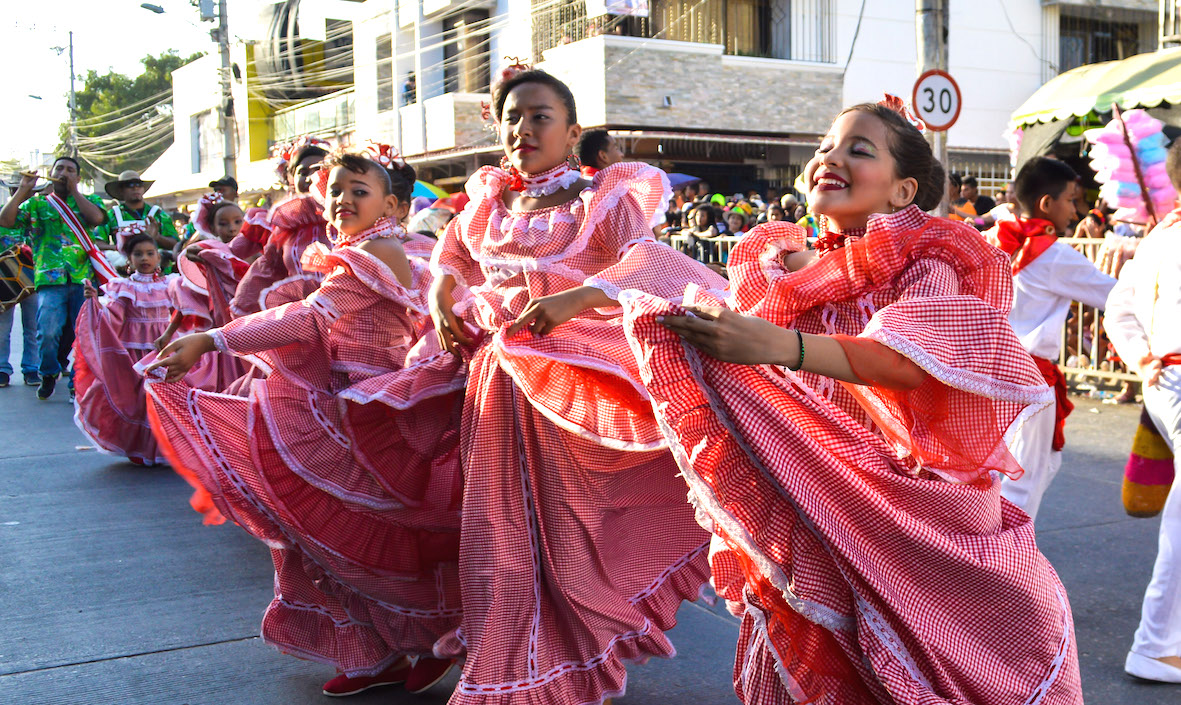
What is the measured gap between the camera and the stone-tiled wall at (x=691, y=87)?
67.4 ft

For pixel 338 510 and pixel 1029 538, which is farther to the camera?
pixel 338 510

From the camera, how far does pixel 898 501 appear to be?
2.23 metres

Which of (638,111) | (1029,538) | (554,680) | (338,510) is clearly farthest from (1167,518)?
(638,111)

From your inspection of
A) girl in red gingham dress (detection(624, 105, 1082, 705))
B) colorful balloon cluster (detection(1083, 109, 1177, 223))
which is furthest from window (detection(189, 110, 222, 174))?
girl in red gingham dress (detection(624, 105, 1082, 705))

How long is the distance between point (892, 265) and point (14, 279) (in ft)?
39.4

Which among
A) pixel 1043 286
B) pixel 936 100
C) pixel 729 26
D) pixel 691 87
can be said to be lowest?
pixel 1043 286

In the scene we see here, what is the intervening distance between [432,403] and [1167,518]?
7.98 feet

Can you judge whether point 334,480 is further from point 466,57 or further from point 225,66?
point 225,66

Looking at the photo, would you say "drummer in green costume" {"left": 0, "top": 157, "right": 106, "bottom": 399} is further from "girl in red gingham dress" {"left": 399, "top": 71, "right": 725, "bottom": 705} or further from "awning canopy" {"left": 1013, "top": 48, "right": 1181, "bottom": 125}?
"awning canopy" {"left": 1013, "top": 48, "right": 1181, "bottom": 125}

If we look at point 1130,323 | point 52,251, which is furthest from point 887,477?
point 52,251

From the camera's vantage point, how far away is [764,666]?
2555mm

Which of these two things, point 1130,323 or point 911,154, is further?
point 1130,323

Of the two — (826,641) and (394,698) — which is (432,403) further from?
(826,641)

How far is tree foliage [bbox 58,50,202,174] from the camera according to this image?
55.3 metres
